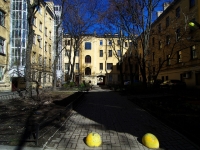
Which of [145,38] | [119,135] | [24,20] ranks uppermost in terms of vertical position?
[24,20]

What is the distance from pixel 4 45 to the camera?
22.5m

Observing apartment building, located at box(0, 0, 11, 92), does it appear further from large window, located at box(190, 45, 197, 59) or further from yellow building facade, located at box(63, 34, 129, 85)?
yellow building facade, located at box(63, 34, 129, 85)

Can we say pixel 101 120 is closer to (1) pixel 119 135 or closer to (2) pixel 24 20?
(1) pixel 119 135

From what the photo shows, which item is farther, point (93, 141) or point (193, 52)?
point (193, 52)

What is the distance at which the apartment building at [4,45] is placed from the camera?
2158 cm

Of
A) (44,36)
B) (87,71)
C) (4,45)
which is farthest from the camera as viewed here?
(87,71)

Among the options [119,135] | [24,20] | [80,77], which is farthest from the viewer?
[80,77]

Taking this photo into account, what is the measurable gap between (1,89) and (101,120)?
17.5 meters

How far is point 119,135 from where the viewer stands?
211 inches

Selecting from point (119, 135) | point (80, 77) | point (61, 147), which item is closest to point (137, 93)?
point (119, 135)

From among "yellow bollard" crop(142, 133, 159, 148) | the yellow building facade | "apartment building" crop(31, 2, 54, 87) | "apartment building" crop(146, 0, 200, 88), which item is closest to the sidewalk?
"yellow bollard" crop(142, 133, 159, 148)

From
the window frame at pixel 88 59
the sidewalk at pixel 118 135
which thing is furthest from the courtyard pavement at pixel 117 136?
the window frame at pixel 88 59

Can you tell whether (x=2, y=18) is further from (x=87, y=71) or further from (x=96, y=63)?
(x=96, y=63)

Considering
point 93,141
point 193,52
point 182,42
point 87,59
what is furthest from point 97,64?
point 93,141
